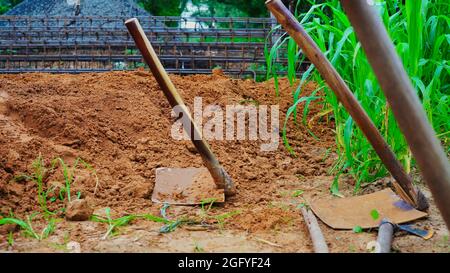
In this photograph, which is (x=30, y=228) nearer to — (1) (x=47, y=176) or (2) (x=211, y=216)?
(1) (x=47, y=176)

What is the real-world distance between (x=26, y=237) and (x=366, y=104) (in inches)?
52.2

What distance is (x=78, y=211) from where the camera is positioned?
1.87m

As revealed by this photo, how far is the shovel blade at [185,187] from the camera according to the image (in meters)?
2.10

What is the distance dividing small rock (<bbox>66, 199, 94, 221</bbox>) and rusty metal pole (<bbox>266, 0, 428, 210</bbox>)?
3.00ft

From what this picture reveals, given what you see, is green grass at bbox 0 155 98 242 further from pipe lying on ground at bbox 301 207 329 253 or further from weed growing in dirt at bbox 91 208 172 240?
pipe lying on ground at bbox 301 207 329 253

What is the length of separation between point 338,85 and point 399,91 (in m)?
0.75

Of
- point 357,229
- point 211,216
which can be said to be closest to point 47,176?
point 211,216

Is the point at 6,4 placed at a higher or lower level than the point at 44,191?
higher

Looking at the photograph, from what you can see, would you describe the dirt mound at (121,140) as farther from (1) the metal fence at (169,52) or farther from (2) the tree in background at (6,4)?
(2) the tree in background at (6,4)

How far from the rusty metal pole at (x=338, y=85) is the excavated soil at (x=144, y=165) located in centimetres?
24

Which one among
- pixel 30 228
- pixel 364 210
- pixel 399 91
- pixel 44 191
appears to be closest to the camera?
pixel 399 91
